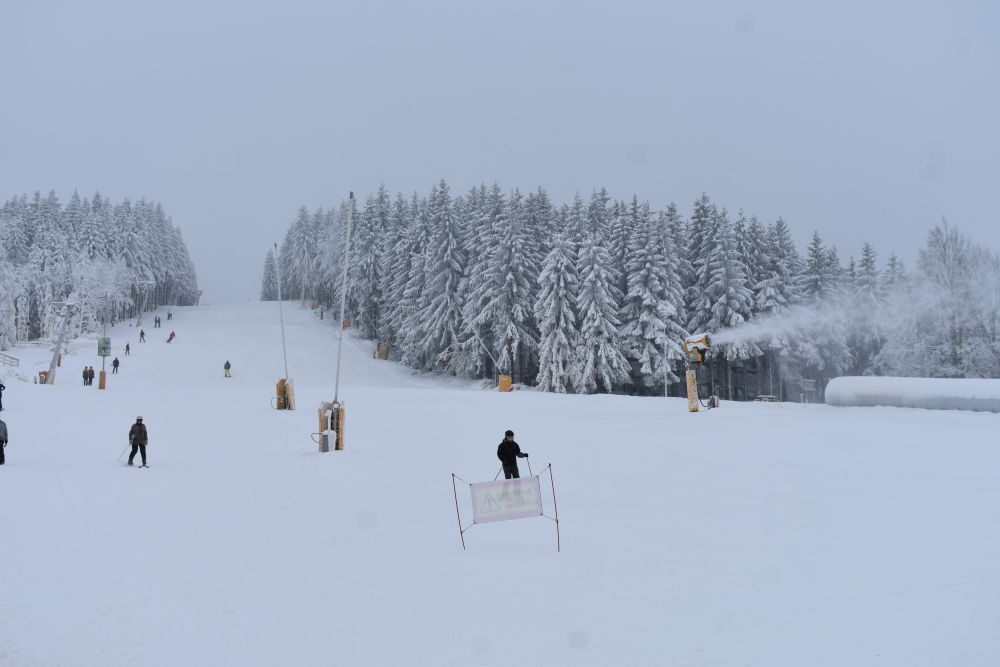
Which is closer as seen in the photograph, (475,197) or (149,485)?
(149,485)

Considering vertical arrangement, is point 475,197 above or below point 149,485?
above

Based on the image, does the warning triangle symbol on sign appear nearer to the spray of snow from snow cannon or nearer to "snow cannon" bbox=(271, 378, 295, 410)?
"snow cannon" bbox=(271, 378, 295, 410)

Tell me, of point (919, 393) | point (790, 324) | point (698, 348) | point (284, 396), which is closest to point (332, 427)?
point (284, 396)

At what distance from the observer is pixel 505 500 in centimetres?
1079

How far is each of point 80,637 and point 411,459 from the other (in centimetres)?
1191

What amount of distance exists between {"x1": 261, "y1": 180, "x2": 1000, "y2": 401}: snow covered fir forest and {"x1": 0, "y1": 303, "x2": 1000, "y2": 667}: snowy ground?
2020 centimetres

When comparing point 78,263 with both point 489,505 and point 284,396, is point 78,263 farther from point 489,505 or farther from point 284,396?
point 489,505

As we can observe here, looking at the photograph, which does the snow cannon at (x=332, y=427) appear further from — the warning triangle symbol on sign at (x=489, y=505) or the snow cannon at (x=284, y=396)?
the warning triangle symbol on sign at (x=489, y=505)

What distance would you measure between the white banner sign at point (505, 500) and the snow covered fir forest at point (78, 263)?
54884mm

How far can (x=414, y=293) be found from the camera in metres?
58.3

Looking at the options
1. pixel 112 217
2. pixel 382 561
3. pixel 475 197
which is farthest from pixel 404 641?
pixel 112 217

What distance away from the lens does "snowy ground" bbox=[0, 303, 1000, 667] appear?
6930mm

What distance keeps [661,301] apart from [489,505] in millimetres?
35568

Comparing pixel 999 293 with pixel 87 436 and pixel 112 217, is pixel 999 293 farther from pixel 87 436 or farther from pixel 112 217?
pixel 112 217
